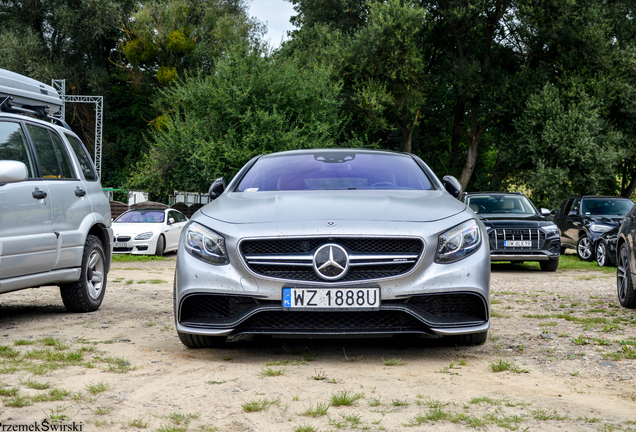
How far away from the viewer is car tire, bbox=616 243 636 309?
7.47 m

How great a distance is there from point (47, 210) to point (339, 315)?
3286mm

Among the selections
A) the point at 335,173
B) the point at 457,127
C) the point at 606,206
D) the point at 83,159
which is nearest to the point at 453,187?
the point at 335,173

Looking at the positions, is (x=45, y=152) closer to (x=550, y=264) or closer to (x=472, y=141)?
(x=550, y=264)

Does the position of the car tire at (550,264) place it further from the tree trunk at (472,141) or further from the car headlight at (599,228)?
the tree trunk at (472,141)

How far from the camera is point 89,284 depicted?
7195 millimetres

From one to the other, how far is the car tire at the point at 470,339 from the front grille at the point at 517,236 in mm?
8211

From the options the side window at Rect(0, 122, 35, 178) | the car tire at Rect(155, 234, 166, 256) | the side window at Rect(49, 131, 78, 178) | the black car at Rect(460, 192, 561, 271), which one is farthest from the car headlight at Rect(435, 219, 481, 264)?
the car tire at Rect(155, 234, 166, 256)

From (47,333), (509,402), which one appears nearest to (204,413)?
(509,402)

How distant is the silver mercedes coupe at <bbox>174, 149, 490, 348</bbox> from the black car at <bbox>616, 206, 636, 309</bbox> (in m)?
3.48

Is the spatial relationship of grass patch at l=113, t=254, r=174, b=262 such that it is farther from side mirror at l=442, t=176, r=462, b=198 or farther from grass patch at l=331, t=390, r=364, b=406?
grass patch at l=331, t=390, r=364, b=406

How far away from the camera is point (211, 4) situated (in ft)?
134

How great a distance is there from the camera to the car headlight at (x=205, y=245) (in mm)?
4523

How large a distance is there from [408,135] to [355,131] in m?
2.44

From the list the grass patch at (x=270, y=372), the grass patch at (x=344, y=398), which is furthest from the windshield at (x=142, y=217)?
the grass patch at (x=344, y=398)
